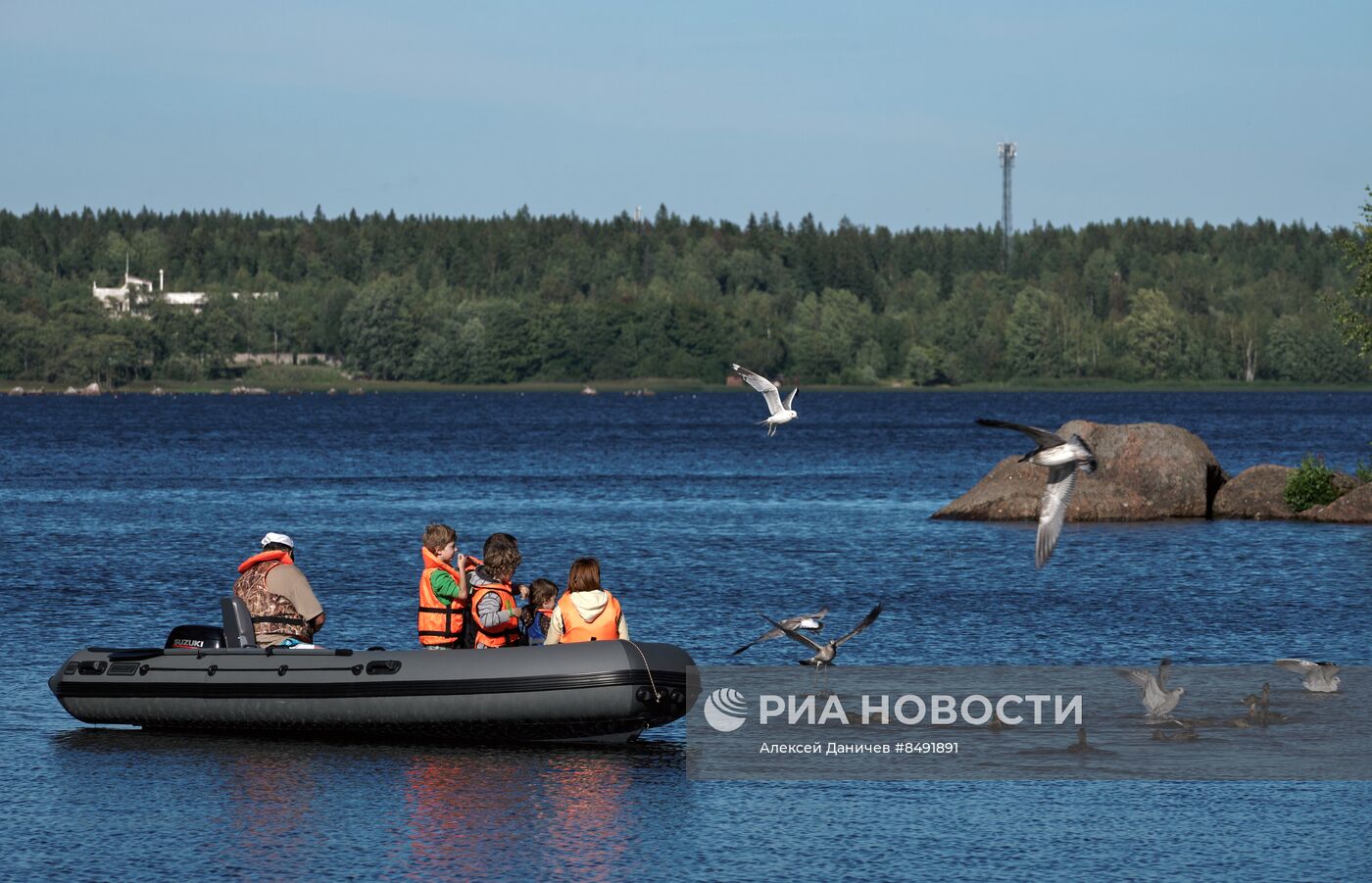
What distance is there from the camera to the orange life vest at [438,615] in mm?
19344

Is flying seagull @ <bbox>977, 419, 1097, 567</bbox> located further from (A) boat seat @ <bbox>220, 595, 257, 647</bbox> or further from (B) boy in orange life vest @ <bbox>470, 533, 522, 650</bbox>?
(A) boat seat @ <bbox>220, 595, 257, 647</bbox>

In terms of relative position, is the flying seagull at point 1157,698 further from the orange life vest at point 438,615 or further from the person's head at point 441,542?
the person's head at point 441,542

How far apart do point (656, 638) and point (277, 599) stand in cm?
951

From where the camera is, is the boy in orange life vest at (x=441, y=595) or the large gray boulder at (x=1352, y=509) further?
the large gray boulder at (x=1352, y=509)

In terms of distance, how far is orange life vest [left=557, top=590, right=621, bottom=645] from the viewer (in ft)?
62.0

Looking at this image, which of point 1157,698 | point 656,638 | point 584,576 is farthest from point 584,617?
point 656,638

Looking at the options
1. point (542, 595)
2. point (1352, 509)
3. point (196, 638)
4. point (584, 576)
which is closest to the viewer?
point (584, 576)

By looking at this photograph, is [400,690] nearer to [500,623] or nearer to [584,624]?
[500,623]

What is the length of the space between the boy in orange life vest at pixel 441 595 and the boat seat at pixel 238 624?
178cm

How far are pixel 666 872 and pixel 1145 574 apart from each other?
973 inches

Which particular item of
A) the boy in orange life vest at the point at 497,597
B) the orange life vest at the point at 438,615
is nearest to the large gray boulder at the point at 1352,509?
the boy in orange life vest at the point at 497,597

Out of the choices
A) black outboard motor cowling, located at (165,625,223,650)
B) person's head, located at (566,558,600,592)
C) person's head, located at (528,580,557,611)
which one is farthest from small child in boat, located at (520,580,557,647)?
black outboard motor cowling, located at (165,625,223,650)

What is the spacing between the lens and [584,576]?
1858cm

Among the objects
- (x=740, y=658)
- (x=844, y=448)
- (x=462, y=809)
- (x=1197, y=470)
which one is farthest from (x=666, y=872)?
(x=844, y=448)
